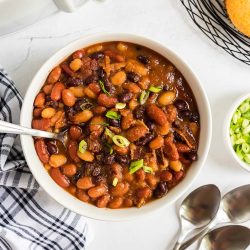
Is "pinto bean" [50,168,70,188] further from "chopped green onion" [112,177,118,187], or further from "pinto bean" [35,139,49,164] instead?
"chopped green onion" [112,177,118,187]

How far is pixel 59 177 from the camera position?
8.15 ft

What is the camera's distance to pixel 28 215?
274 cm

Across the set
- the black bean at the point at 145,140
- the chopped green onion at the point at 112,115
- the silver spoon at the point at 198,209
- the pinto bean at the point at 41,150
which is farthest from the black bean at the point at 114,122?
the silver spoon at the point at 198,209

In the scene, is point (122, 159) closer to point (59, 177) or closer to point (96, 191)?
point (96, 191)

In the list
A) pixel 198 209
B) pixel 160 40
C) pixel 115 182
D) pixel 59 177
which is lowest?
pixel 198 209

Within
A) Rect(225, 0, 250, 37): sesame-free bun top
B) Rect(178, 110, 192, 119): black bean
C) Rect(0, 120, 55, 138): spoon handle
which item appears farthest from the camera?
Rect(225, 0, 250, 37): sesame-free bun top

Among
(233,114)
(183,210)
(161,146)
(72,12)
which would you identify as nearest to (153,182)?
(161,146)

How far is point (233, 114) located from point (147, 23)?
65 cm

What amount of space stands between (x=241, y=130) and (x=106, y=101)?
2.69 feet

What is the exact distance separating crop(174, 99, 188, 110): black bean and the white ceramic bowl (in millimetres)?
69

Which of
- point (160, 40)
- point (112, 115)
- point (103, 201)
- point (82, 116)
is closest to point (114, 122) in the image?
point (112, 115)

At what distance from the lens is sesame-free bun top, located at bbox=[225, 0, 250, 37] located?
2660 mm

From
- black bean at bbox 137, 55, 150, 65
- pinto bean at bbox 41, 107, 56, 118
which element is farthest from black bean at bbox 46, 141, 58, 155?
black bean at bbox 137, 55, 150, 65

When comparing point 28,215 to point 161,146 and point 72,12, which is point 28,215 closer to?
point 161,146
